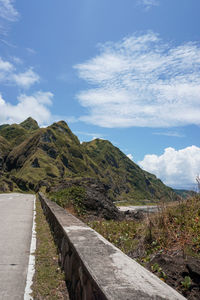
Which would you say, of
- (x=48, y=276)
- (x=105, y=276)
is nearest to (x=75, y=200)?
(x=48, y=276)

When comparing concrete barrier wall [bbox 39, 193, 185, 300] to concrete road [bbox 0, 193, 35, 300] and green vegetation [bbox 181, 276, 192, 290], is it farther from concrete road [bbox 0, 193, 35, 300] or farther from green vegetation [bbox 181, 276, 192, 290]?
concrete road [bbox 0, 193, 35, 300]

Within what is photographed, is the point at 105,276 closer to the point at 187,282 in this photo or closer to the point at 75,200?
the point at 187,282

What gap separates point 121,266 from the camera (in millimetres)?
3254

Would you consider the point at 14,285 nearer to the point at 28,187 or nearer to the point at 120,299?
the point at 120,299

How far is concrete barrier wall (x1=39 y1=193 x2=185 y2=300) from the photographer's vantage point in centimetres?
246

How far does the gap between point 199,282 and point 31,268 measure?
11.7ft

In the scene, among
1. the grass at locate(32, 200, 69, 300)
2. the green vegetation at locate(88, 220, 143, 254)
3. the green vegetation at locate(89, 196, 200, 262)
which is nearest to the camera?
the grass at locate(32, 200, 69, 300)

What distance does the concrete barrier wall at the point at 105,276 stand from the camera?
2.46 m

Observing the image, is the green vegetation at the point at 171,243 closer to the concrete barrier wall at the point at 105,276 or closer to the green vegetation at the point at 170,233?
the green vegetation at the point at 170,233

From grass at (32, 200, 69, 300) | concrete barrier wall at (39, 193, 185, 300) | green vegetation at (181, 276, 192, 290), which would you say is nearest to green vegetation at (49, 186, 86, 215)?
grass at (32, 200, 69, 300)

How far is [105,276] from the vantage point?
9.41 feet

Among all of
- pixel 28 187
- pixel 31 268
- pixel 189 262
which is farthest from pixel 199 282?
pixel 28 187

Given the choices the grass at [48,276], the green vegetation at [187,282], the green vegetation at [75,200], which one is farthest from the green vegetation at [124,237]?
the green vegetation at [75,200]

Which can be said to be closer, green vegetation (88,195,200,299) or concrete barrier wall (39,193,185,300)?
concrete barrier wall (39,193,185,300)
